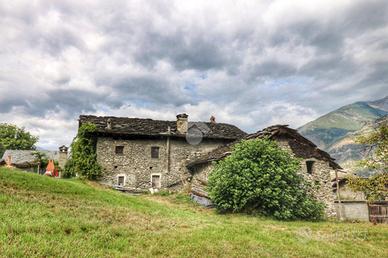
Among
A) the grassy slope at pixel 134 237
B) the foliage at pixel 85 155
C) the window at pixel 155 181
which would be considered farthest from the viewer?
the window at pixel 155 181

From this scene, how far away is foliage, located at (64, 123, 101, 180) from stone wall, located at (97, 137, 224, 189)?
0.57 meters

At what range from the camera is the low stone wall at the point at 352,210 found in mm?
18016

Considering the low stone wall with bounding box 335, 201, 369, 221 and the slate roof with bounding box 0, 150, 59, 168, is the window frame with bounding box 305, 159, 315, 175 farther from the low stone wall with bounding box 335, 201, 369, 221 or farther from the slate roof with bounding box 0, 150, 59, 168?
the slate roof with bounding box 0, 150, 59, 168

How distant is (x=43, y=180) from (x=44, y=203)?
17.4 feet

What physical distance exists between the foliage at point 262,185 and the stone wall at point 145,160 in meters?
10.8

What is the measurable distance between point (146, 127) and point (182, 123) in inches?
146

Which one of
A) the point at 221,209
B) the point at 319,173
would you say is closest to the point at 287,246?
the point at 221,209

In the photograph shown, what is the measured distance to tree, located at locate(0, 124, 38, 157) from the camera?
61.1m

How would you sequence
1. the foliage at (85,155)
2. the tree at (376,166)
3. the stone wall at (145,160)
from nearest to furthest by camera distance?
the tree at (376,166) → the foliage at (85,155) → the stone wall at (145,160)

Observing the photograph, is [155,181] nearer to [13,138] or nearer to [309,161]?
[309,161]

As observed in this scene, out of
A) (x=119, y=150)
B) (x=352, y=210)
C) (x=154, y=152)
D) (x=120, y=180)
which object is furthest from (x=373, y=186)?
(x=119, y=150)

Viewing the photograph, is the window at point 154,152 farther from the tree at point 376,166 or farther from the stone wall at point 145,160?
the tree at point 376,166

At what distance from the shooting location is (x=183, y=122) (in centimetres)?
2862

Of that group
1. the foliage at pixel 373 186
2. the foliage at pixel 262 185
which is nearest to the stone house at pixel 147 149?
the foliage at pixel 262 185
